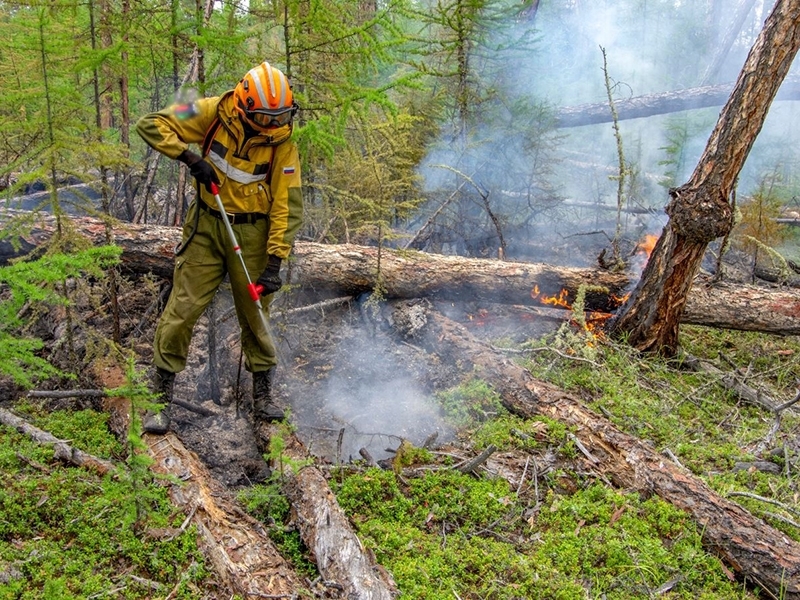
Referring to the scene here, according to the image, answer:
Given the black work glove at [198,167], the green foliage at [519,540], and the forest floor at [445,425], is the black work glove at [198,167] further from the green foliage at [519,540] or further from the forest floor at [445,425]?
the green foliage at [519,540]

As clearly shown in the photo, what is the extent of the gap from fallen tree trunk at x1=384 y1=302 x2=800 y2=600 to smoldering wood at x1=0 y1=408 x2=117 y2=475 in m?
3.28

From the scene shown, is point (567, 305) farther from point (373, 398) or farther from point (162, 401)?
point (162, 401)

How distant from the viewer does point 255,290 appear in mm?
4328

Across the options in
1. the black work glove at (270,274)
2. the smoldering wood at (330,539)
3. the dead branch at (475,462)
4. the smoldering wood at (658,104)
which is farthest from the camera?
the smoldering wood at (658,104)

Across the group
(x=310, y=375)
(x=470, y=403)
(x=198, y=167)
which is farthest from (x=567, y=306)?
(x=198, y=167)

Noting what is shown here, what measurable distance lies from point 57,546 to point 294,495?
133 cm

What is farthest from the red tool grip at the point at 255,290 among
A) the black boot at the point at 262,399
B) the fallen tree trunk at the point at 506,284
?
the fallen tree trunk at the point at 506,284

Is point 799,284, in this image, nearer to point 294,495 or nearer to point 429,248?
point 429,248

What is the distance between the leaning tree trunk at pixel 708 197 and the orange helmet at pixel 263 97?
4.43m

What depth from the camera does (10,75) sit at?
6.39 m

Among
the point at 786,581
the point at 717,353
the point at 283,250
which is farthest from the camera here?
the point at 717,353

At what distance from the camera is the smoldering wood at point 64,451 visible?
140 inches

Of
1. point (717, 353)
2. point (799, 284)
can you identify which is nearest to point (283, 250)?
point (717, 353)

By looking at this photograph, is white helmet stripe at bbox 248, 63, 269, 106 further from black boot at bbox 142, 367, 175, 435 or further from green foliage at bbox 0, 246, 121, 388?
black boot at bbox 142, 367, 175, 435
